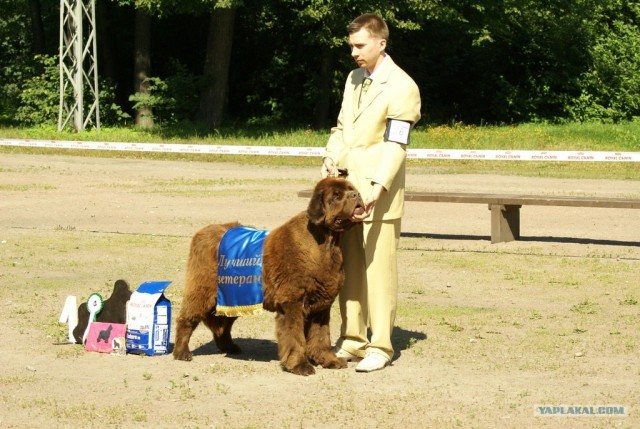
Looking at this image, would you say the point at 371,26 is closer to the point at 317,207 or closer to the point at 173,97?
the point at 317,207

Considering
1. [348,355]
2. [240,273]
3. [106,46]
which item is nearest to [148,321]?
[240,273]

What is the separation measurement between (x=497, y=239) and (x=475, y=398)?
703 cm

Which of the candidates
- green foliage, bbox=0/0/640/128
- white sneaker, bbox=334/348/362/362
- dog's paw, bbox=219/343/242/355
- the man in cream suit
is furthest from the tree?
the man in cream suit

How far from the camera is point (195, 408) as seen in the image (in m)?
6.50

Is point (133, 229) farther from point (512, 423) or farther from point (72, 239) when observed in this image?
point (512, 423)

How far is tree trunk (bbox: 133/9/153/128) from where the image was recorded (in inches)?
1401

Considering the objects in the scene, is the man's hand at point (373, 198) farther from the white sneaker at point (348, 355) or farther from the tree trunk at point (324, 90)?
the tree trunk at point (324, 90)

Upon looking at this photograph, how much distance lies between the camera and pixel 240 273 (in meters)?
7.46

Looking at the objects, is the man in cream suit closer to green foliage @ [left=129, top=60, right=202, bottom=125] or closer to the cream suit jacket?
the cream suit jacket

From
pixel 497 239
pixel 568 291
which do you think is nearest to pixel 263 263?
pixel 568 291

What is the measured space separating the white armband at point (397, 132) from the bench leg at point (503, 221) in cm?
639

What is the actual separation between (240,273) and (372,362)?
3.24 ft

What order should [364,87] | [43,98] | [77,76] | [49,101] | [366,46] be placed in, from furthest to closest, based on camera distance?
[43,98] → [49,101] → [77,76] → [364,87] → [366,46]

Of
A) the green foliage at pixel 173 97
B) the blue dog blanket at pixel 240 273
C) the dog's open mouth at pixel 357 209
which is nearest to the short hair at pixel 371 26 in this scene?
the dog's open mouth at pixel 357 209
